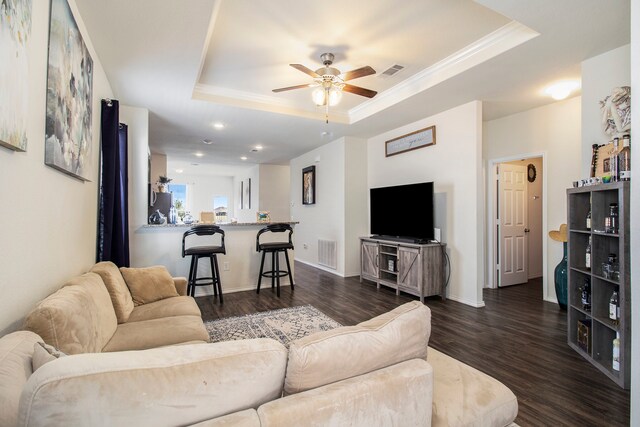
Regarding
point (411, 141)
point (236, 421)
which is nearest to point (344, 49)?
point (411, 141)

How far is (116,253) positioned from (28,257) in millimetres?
1985

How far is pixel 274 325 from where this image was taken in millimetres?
3311

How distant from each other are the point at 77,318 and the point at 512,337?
343 centimetres

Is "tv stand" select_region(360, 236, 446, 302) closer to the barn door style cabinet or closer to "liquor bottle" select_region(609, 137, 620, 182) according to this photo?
the barn door style cabinet

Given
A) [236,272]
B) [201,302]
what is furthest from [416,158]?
[201,302]

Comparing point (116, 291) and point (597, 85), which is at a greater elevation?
point (597, 85)

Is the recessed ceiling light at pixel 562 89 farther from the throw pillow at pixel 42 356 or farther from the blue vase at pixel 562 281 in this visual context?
the throw pillow at pixel 42 356

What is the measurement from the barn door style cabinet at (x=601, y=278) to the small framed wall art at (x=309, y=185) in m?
4.66

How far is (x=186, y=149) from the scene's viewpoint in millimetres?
6953

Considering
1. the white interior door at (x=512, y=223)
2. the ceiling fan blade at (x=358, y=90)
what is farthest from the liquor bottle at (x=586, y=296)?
the ceiling fan blade at (x=358, y=90)

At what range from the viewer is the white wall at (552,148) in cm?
390

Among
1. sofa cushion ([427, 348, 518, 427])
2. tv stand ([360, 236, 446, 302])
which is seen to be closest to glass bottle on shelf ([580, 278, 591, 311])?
tv stand ([360, 236, 446, 302])

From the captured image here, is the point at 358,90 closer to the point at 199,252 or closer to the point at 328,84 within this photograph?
the point at 328,84

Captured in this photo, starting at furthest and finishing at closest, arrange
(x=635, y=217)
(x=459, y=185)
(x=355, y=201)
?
(x=355, y=201) → (x=459, y=185) → (x=635, y=217)
